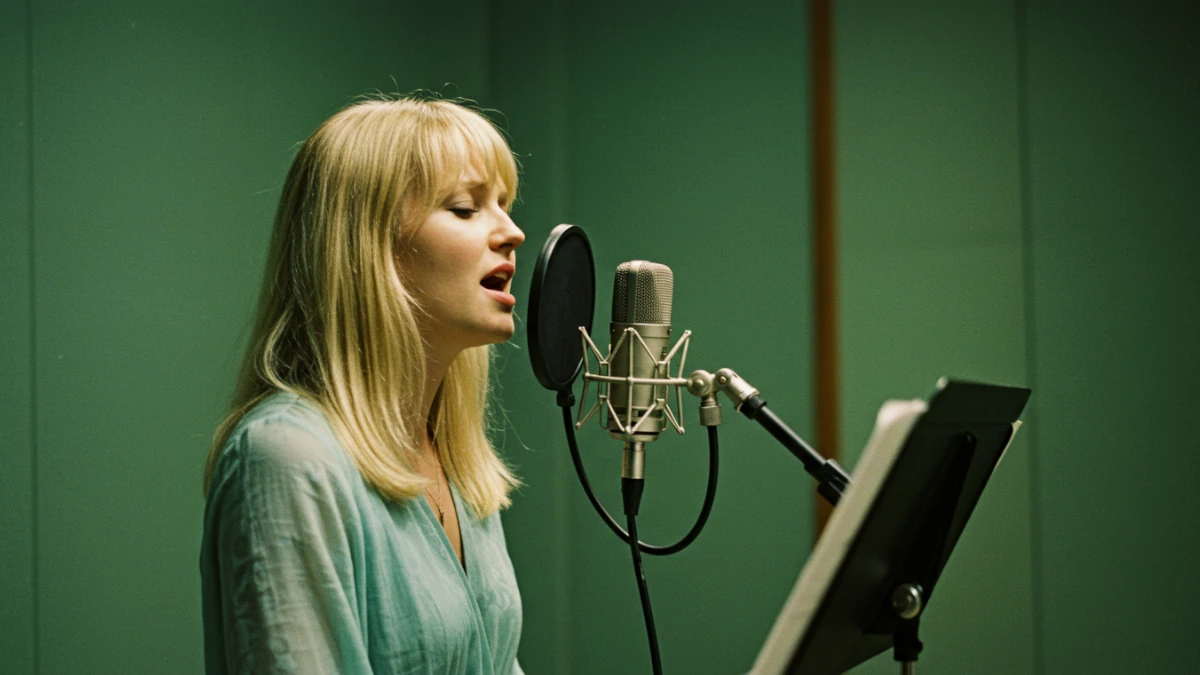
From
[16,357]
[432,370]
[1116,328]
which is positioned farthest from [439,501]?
[1116,328]

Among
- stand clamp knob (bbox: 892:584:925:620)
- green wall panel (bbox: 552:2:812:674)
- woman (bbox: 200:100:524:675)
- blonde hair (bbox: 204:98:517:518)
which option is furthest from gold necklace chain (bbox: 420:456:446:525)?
green wall panel (bbox: 552:2:812:674)

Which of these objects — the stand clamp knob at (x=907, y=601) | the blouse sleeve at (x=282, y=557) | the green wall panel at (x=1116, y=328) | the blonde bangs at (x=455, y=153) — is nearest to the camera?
the stand clamp knob at (x=907, y=601)

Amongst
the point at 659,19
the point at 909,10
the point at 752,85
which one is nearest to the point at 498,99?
the point at 659,19

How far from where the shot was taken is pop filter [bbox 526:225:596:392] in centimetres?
134

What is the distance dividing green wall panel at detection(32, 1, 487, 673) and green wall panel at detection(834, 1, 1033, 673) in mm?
1348

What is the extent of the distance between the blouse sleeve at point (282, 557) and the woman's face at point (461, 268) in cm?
Answer: 30

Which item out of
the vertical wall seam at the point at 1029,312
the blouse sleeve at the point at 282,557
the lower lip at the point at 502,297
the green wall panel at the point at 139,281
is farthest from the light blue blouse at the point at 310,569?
the vertical wall seam at the point at 1029,312

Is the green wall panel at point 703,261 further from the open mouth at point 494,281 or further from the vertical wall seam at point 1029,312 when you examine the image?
the open mouth at point 494,281

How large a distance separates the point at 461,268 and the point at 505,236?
0.28ft

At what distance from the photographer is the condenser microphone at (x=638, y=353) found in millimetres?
1293

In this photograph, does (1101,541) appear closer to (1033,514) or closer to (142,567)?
(1033,514)

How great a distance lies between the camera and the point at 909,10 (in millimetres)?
2432

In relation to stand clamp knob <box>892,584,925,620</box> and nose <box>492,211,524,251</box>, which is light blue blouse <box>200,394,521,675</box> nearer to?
nose <box>492,211,524,251</box>

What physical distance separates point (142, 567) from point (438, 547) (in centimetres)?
79
